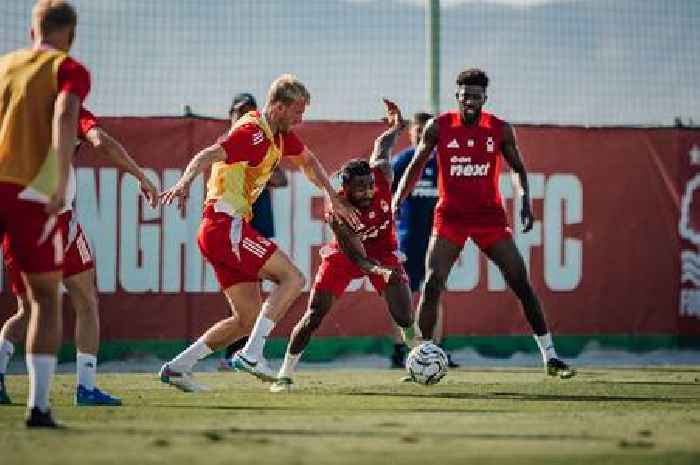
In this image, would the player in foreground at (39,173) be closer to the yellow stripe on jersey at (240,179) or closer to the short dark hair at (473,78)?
the yellow stripe on jersey at (240,179)

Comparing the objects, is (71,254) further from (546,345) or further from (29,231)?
(546,345)

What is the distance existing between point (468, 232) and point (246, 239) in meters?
2.58

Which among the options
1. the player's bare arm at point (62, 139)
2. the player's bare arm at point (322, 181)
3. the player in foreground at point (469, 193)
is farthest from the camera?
Result: the player in foreground at point (469, 193)

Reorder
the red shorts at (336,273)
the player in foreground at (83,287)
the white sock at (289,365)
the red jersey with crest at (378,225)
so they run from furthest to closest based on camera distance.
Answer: the red jersey with crest at (378,225), the red shorts at (336,273), the white sock at (289,365), the player in foreground at (83,287)

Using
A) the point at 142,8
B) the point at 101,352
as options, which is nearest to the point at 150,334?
the point at 101,352

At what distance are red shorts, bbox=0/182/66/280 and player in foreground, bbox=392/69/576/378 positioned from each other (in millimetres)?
5540

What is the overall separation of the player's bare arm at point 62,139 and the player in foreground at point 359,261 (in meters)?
4.50

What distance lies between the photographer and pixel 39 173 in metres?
10.7

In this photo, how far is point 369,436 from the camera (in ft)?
34.1

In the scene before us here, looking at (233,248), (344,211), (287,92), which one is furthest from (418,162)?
(233,248)

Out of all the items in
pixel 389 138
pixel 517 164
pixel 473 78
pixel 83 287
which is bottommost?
pixel 83 287

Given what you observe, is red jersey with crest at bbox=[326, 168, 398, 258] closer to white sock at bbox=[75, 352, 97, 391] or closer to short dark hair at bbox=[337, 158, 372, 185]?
short dark hair at bbox=[337, 158, 372, 185]

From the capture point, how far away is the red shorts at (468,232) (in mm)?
15750

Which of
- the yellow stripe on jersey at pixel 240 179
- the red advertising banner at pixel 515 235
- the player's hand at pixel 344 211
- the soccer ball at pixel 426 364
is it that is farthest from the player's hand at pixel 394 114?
the red advertising banner at pixel 515 235
